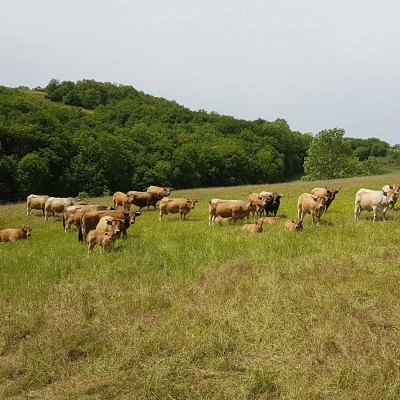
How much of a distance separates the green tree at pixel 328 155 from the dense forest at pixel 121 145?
900 inches

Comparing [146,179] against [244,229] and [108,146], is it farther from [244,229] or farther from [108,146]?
[244,229]

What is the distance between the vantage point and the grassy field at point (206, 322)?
4941mm

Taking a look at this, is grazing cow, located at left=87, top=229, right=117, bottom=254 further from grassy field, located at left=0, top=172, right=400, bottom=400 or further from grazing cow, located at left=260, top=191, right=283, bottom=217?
grazing cow, located at left=260, top=191, right=283, bottom=217

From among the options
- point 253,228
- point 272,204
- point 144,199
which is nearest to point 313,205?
point 253,228

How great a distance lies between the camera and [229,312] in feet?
23.0

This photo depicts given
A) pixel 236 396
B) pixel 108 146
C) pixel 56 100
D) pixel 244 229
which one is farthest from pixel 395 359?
pixel 56 100

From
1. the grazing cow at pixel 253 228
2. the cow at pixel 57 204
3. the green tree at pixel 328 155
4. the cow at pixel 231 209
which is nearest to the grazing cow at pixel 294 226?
the grazing cow at pixel 253 228

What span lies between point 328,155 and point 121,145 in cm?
3754

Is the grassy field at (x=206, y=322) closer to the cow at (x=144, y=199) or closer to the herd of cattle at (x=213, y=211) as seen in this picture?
the herd of cattle at (x=213, y=211)

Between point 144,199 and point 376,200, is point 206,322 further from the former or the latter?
point 144,199

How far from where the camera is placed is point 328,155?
68.2 m

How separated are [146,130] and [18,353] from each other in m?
82.8

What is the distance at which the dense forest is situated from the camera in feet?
177

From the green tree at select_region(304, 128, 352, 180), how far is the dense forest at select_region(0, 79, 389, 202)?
22861mm
